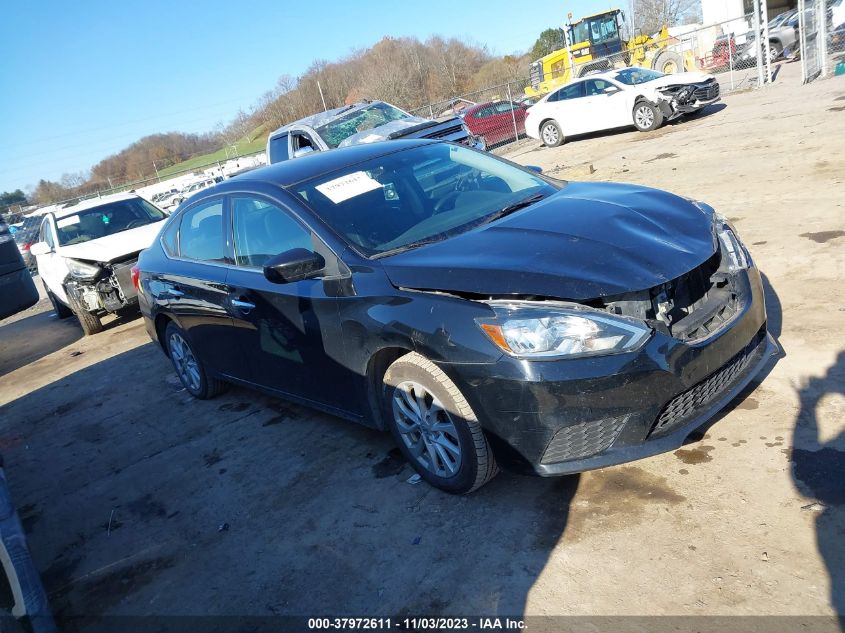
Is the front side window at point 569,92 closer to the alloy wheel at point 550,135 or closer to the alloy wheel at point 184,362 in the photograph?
the alloy wheel at point 550,135

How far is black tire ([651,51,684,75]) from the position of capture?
2270cm

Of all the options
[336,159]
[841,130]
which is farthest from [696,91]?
[336,159]

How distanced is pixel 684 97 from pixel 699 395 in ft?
43.9

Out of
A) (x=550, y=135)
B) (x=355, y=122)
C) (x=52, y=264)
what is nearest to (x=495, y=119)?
(x=550, y=135)

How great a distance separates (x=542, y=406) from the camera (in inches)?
110

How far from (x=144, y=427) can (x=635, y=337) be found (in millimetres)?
4170

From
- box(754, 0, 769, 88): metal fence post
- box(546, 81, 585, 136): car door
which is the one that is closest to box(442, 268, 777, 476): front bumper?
box(546, 81, 585, 136): car door

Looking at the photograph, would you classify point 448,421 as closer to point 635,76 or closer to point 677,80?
point 677,80

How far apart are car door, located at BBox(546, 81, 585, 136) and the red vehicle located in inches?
126

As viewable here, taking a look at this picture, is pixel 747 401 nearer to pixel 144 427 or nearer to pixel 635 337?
pixel 635 337

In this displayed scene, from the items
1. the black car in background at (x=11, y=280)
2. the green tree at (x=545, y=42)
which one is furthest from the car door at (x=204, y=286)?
the green tree at (x=545, y=42)

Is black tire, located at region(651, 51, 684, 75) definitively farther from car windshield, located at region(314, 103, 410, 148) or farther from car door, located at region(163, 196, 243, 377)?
car door, located at region(163, 196, 243, 377)

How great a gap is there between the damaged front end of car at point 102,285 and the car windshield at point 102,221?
0.79 m

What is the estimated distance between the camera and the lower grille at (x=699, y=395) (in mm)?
2893
